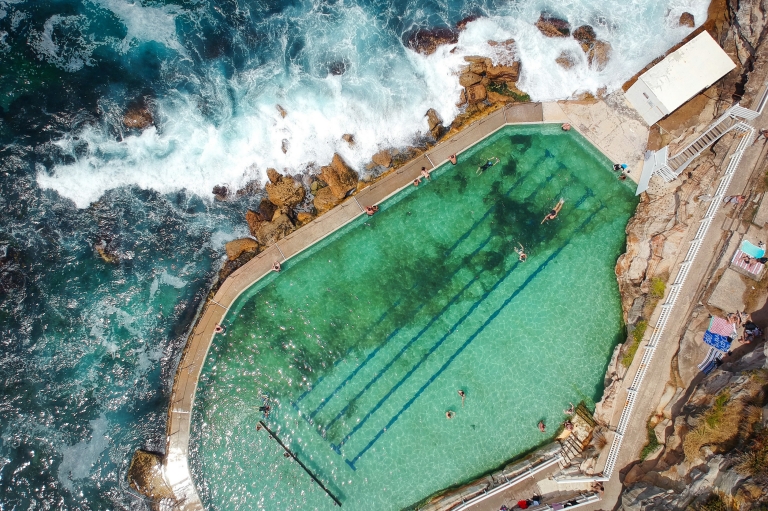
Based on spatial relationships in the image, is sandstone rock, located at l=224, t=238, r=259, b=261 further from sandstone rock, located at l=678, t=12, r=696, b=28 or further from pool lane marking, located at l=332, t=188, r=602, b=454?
sandstone rock, located at l=678, t=12, r=696, b=28

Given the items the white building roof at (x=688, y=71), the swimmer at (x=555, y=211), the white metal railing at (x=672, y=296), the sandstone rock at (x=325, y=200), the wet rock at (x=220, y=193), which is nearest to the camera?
the white metal railing at (x=672, y=296)

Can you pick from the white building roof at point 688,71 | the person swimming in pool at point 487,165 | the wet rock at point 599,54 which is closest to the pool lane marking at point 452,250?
the person swimming in pool at point 487,165

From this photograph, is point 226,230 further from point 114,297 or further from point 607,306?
point 607,306

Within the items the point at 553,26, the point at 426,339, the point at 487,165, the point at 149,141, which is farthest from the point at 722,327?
the point at 149,141

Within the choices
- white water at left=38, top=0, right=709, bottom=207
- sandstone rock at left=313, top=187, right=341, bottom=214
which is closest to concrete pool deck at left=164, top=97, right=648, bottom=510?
sandstone rock at left=313, top=187, right=341, bottom=214

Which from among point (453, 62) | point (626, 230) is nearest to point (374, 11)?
point (453, 62)

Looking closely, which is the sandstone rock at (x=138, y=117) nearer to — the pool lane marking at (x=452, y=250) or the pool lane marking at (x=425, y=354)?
the pool lane marking at (x=452, y=250)
